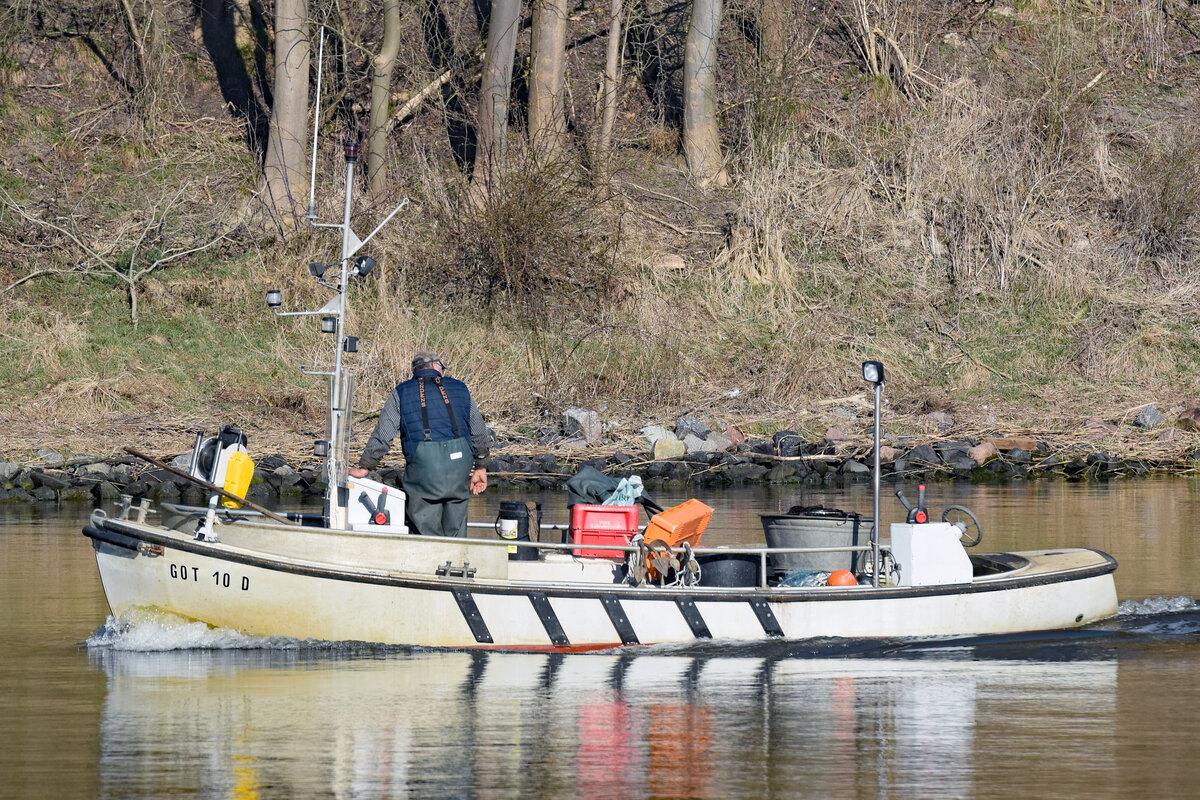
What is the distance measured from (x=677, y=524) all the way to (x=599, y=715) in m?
2.58

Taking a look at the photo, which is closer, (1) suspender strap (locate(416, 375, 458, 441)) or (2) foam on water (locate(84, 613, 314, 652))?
(2) foam on water (locate(84, 613, 314, 652))

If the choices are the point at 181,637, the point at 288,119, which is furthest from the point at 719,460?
the point at 181,637

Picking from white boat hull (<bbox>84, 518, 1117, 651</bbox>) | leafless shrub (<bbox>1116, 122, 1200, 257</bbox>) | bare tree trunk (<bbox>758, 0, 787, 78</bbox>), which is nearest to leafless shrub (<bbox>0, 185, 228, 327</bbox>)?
bare tree trunk (<bbox>758, 0, 787, 78</bbox>)

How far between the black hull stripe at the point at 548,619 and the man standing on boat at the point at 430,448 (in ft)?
3.76

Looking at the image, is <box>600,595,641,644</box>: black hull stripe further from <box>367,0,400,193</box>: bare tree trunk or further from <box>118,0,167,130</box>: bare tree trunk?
<box>118,0,167,130</box>: bare tree trunk

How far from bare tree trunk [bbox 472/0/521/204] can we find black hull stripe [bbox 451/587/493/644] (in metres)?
19.4

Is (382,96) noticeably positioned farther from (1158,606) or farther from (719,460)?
(1158,606)

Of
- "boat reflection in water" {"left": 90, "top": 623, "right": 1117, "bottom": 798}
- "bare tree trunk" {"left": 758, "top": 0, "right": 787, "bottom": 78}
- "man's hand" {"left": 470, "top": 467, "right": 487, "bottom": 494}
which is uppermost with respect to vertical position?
"bare tree trunk" {"left": 758, "top": 0, "right": 787, "bottom": 78}

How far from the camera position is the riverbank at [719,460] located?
2222 cm

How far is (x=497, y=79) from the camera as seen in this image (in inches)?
1216

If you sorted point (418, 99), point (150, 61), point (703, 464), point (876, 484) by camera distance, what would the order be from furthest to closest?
point (418, 99)
point (150, 61)
point (703, 464)
point (876, 484)

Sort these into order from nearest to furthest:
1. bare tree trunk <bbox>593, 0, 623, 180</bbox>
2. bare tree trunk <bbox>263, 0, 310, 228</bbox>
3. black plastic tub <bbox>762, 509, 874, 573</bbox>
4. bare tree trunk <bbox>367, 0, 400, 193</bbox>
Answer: black plastic tub <bbox>762, 509, 874, 573</bbox> → bare tree trunk <bbox>263, 0, 310, 228</bbox> → bare tree trunk <bbox>367, 0, 400, 193</bbox> → bare tree trunk <bbox>593, 0, 623, 180</bbox>

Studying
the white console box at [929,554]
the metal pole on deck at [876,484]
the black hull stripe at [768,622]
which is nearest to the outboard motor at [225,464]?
the black hull stripe at [768,622]

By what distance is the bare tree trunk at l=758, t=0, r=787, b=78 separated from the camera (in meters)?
33.2
